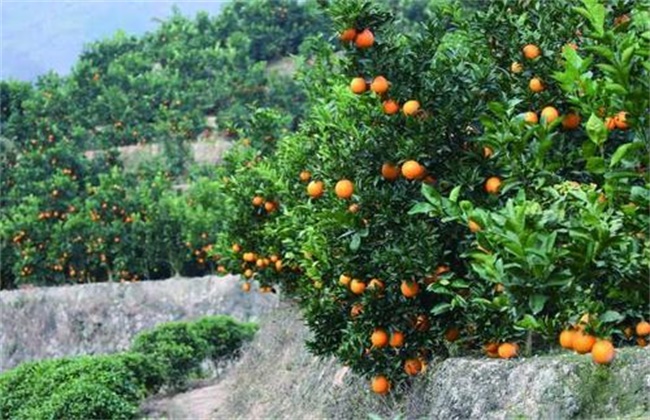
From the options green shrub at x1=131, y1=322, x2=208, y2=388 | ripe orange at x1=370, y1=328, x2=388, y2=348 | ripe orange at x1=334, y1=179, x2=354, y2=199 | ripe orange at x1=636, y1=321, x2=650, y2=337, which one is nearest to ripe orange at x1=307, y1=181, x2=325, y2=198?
ripe orange at x1=334, y1=179, x2=354, y2=199

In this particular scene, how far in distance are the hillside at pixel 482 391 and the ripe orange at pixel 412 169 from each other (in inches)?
39.7

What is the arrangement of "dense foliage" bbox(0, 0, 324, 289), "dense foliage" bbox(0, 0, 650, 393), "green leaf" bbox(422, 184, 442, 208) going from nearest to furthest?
"dense foliage" bbox(0, 0, 650, 393) → "green leaf" bbox(422, 184, 442, 208) → "dense foliage" bbox(0, 0, 324, 289)

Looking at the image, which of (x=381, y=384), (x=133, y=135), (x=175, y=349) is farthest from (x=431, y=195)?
(x=133, y=135)

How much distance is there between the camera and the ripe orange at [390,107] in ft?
18.5

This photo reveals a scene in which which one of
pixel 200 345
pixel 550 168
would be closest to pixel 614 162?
pixel 550 168

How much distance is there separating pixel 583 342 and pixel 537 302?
13.8 inches

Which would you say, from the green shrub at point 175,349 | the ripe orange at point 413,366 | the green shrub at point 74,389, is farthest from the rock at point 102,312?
the ripe orange at point 413,366

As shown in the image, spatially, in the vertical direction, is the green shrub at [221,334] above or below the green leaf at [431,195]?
below

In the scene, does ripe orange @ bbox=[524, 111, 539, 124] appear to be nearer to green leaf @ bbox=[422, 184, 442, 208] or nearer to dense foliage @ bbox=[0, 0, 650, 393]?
dense foliage @ bbox=[0, 0, 650, 393]

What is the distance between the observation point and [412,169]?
216 inches

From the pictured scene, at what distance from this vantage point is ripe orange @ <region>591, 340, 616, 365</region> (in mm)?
3848

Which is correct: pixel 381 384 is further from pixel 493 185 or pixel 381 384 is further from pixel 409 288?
pixel 493 185

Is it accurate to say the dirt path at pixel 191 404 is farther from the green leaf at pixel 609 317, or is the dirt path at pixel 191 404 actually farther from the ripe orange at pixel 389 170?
the green leaf at pixel 609 317

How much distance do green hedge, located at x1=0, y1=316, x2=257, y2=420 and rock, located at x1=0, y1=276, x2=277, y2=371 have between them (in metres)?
3.73
